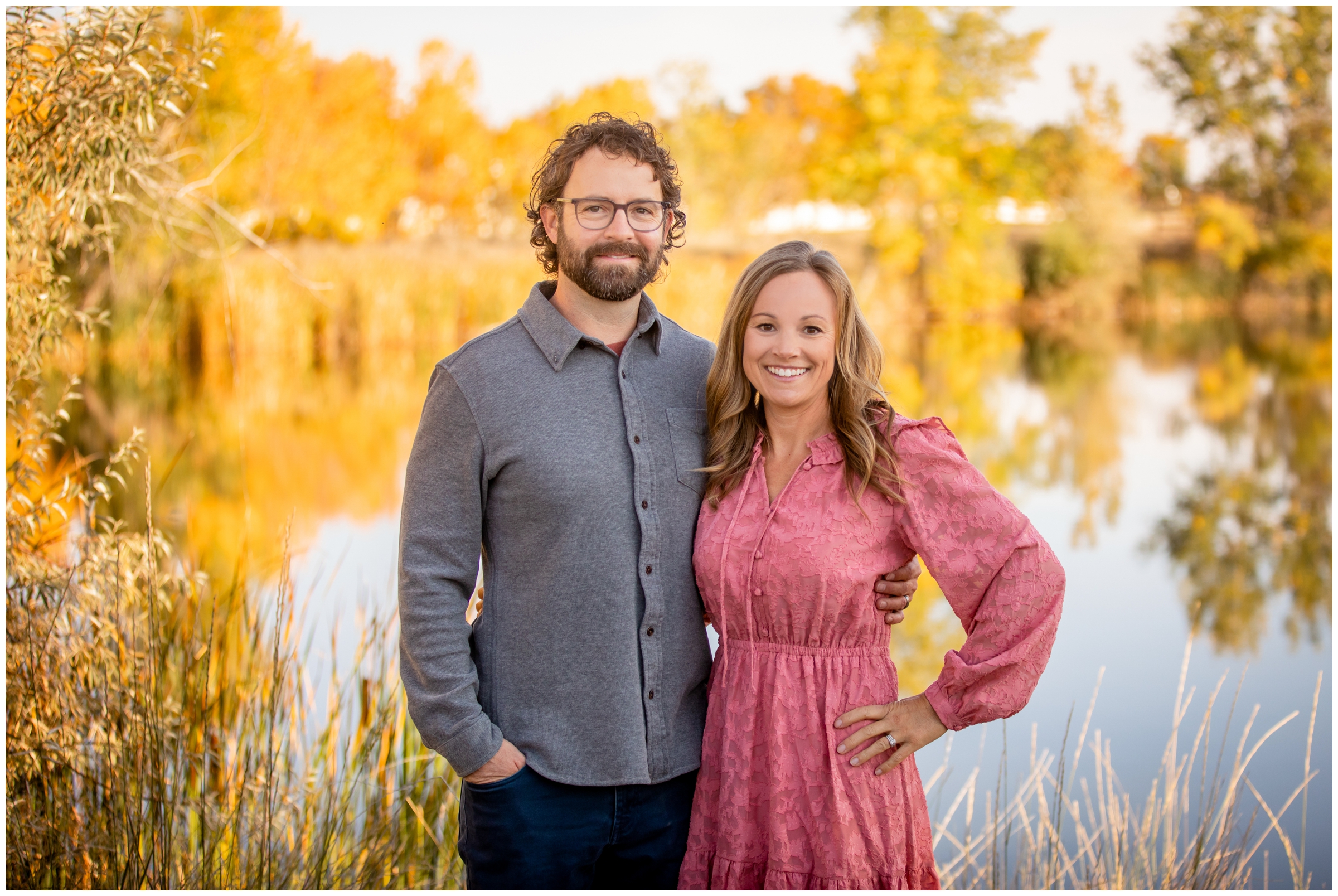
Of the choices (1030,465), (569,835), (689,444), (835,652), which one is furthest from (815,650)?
(1030,465)

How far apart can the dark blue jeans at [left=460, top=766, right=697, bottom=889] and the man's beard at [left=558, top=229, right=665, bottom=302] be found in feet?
3.07

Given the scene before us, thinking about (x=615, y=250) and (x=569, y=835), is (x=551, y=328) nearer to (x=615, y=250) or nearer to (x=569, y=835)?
(x=615, y=250)

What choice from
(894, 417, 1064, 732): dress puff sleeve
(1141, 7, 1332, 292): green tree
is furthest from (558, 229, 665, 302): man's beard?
(1141, 7, 1332, 292): green tree

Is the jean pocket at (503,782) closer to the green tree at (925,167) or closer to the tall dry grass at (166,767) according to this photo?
the tall dry grass at (166,767)

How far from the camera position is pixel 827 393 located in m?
2.23

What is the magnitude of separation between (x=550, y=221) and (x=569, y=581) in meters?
0.76

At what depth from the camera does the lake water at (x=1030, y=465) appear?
6012 millimetres

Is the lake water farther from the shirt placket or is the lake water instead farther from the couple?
the shirt placket

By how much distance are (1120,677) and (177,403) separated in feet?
36.3

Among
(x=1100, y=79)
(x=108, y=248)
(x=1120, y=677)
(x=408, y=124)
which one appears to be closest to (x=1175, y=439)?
(x=1120, y=677)

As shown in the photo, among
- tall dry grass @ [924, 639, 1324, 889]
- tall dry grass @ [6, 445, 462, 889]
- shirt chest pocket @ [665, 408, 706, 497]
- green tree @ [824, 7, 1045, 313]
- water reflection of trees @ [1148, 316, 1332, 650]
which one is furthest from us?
green tree @ [824, 7, 1045, 313]

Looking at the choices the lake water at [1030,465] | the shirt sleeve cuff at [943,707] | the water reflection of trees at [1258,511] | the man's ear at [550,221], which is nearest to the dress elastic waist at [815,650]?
the shirt sleeve cuff at [943,707]

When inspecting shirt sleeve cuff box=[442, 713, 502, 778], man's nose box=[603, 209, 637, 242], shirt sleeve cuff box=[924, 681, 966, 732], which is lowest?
shirt sleeve cuff box=[442, 713, 502, 778]

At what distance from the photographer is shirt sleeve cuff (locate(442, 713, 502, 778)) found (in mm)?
2041
